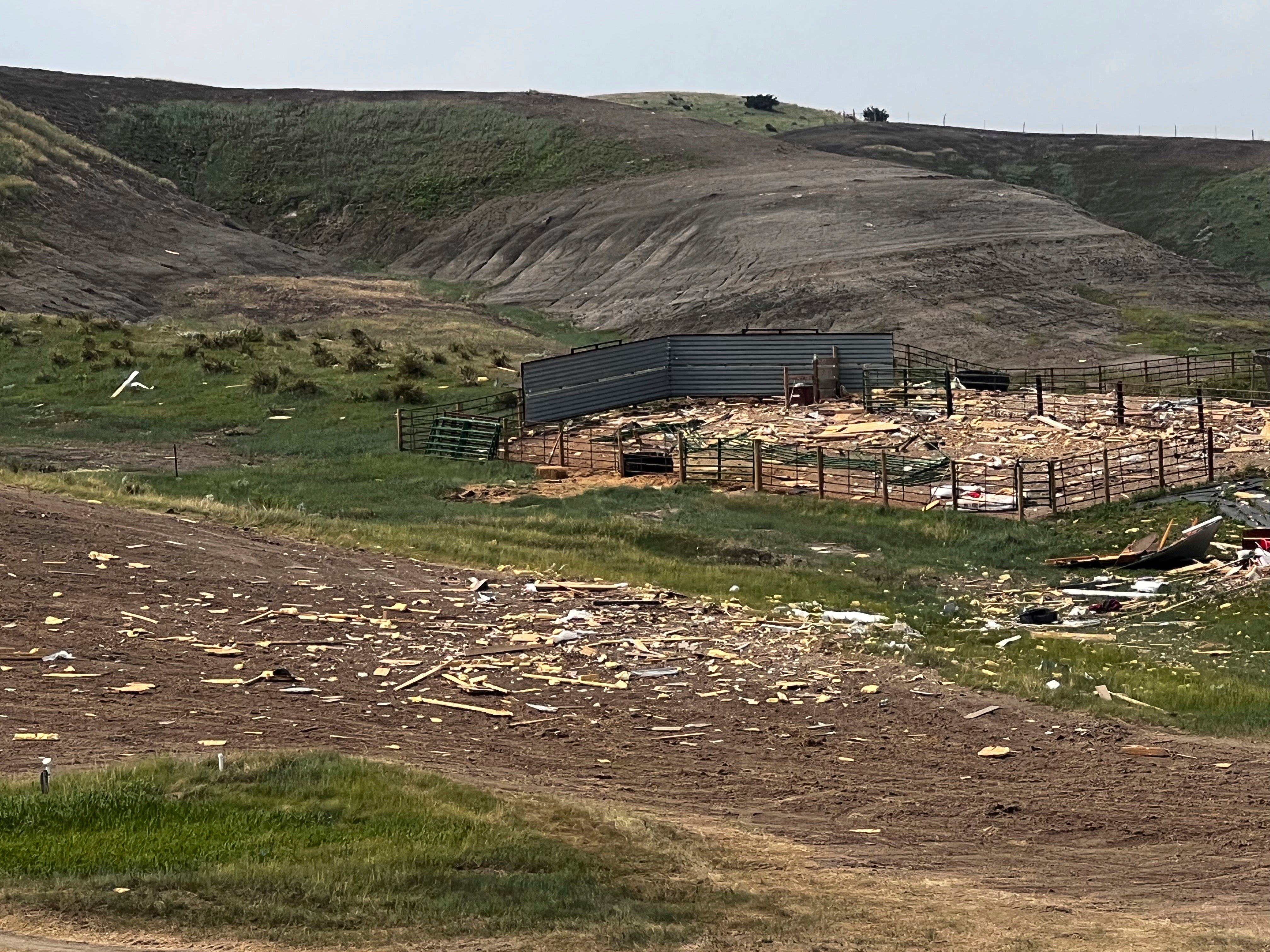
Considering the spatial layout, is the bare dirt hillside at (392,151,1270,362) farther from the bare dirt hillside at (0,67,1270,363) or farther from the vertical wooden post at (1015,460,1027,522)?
the vertical wooden post at (1015,460,1027,522)

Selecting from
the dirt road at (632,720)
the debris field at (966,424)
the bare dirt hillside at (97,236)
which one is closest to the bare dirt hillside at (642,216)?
the bare dirt hillside at (97,236)

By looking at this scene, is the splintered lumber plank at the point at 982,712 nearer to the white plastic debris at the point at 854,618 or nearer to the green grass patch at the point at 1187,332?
the white plastic debris at the point at 854,618

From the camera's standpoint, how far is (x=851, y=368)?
178 feet

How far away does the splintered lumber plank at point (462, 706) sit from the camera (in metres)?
18.8

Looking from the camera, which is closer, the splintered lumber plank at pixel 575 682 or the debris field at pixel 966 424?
the splintered lumber plank at pixel 575 682

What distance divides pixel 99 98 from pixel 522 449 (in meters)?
97.4

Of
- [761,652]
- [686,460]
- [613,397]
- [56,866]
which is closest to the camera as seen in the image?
[56,866]

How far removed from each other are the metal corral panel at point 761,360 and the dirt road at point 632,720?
3057 cm

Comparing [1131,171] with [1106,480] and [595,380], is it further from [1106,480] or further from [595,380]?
[1106,480]

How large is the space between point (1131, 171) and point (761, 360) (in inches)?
3298

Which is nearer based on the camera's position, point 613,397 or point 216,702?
point 216,702

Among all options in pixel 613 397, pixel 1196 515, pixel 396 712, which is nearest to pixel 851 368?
pixel 613 397

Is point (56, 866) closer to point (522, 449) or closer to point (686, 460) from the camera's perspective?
point (686, 460)

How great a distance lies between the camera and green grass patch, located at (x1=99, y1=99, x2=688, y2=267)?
11606 centimetres
